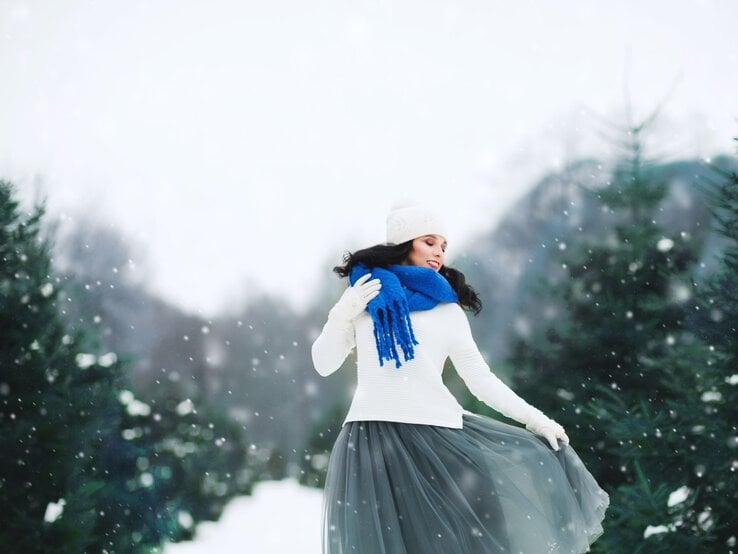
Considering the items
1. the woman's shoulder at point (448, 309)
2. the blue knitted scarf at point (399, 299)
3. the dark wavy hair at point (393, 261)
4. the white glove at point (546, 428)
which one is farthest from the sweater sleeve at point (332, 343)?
the white glove at point (546, 428)

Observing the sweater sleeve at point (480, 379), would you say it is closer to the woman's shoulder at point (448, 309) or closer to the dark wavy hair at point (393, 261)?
the woman's shoulder at point (448, 309)

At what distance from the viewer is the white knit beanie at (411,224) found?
10.6ft

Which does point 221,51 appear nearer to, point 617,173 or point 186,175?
point 186,175

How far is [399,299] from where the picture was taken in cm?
291

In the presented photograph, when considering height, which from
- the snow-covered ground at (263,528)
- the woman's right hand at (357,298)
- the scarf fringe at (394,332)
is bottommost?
the snow-covered ground at (263,528)

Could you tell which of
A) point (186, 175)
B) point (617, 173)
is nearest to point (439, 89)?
point (186, 175)

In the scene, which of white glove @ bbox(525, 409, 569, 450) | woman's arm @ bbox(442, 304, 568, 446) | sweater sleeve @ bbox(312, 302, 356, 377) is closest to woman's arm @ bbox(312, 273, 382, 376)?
sweater sleeve @ bbox(312, 302, 356, 377)

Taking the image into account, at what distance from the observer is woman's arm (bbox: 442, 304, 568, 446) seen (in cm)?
296

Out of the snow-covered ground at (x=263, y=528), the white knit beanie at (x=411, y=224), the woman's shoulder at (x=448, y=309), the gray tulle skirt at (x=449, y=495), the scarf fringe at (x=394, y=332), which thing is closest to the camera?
the gray tulle skirt at (x=449, y=495)

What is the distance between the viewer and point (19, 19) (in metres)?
23.9

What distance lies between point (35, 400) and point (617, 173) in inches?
246

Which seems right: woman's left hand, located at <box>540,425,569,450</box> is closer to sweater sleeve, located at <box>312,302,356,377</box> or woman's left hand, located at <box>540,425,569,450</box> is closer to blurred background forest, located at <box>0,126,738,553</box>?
sweater sleeve, located at <box>312,302,356,377</box>

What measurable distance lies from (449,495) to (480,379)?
53 centimetres

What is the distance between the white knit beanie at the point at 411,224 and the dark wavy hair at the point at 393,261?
42mm
